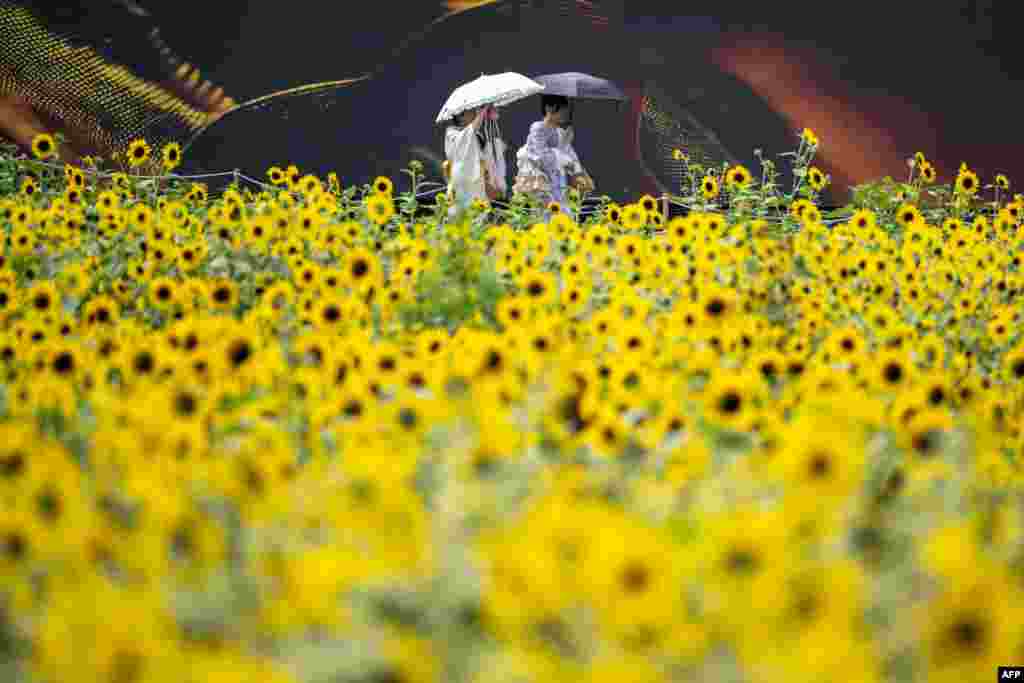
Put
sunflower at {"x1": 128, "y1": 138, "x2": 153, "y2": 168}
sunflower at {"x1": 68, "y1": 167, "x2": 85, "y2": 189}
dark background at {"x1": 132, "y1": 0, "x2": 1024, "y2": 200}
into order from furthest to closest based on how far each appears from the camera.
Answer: dark background at {"x1": 132, "y1": 0, "x2": 1024, "y2": 200}
sunflower at {"x1": 128, "y1": 138, "x2": 153, "y2": 168}
sunflower at {"x1": 68, "y1": 167, "x2": 85, "y2": 189}

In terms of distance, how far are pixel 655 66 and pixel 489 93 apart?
4629 millimetres

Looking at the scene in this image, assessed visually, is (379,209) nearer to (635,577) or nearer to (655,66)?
(635,577)

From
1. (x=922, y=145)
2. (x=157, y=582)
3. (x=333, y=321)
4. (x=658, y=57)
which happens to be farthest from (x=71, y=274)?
(x=922, y=145)

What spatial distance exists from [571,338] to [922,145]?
944 cm

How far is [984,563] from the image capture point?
4.09ft

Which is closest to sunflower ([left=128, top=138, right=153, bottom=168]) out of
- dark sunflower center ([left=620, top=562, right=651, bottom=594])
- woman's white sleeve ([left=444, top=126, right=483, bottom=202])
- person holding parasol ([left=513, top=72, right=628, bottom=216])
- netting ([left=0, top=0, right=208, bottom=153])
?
woman's white sleeve ([left=444, top=126, right=483, bottom=202])

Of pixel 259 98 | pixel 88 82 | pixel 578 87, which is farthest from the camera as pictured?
pixel 259 98

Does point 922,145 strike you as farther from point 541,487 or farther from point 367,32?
point 541,487

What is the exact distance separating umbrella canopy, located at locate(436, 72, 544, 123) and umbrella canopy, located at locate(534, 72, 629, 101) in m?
0.64

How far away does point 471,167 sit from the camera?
23.5 feet

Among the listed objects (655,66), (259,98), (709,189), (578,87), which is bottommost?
(709,189)

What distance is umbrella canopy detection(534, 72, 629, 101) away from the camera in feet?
26.9

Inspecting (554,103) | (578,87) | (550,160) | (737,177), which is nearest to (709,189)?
(737,177)

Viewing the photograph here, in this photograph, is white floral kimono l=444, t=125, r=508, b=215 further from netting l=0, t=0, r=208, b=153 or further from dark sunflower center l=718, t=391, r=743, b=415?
dark sunflower center l=718, t=391, r=743, b=415
